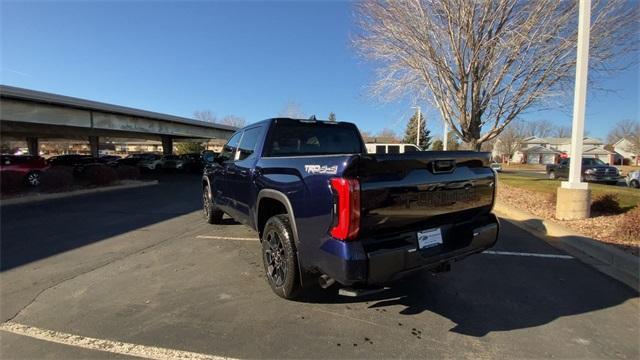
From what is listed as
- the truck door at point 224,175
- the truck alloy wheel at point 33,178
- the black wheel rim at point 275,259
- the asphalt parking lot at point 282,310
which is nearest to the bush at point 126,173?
the truck alloy wheel at point 33,178

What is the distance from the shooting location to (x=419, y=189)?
3.14m

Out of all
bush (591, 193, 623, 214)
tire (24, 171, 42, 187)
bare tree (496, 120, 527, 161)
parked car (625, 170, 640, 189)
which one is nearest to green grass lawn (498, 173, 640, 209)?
bush (591, 193, 623, 214)

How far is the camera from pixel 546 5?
12.0 m

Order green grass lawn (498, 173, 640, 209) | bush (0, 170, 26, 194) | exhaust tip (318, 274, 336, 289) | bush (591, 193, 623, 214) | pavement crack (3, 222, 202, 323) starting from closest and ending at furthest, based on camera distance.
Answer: exhaust tip (318, 274, 336, 289), pavement crack (3, 222, 202, 323), bush (591, 193, 623, 214), green grass lawn (498, 173, 640, 209), bush (0, 170, 26, 194)

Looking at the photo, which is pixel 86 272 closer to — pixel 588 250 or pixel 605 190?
pixel 588 250

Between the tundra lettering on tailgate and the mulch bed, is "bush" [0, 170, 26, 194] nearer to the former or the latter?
the tundra lettering on tailgate

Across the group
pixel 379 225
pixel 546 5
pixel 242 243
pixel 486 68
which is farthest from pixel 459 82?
pixel 379 225

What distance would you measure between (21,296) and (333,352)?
3.75 metres

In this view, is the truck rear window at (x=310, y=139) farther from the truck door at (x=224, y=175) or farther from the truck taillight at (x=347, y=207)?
the truck taillight at (x=347, y=207)

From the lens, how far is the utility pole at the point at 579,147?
24.9ft

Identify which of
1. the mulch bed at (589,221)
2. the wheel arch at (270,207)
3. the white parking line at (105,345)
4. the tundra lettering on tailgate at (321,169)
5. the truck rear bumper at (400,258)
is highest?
the tundra lettering on tailgate at (321,169)

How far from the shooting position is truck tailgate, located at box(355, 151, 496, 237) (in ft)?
9.45

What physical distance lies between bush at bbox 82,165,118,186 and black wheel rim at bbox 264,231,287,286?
672 inches

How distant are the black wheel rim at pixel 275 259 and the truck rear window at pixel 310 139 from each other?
3.84ft
